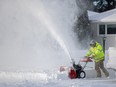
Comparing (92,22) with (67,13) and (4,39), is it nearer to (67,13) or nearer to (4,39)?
(67,13)

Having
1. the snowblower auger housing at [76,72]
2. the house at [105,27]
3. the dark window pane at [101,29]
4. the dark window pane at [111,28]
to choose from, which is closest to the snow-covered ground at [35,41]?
the snowblower auger housing at [76,72]

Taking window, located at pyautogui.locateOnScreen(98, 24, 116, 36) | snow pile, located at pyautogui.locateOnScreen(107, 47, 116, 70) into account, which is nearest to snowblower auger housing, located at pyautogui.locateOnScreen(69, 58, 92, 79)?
snow pile, located at pyautogui.locateOnScreen(107, 47, 116, 70)

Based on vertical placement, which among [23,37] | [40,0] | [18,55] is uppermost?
[40,0]

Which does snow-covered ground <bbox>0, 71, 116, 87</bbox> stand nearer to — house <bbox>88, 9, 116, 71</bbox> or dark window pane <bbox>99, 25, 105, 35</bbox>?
house <bbox>88, 9, 116, 71</bbox>

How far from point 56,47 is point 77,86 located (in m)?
15.4

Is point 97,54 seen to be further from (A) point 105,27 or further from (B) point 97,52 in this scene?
(A) point 105,27

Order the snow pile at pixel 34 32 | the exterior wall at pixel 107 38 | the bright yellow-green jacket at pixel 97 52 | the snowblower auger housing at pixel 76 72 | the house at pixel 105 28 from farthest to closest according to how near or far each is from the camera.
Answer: the exterior wall at pixel 107 38, the house at pixel 105 28, the snow pile at pixel 34 32, the bright yellow-green jacket at pixel 97 52, the snowblower auger housing at pixel 76 72

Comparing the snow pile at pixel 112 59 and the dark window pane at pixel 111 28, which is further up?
the dark window pane at pixel 111 28

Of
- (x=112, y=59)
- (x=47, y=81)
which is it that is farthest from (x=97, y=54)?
(x=47, y=81)

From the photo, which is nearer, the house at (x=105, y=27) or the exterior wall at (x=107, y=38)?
the house at (x=105, y=27)

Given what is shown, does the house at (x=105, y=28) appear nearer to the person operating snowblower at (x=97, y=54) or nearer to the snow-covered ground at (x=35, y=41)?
the snow-covered ground at (x=35, y=41)

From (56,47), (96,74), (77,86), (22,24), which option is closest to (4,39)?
(22,24)

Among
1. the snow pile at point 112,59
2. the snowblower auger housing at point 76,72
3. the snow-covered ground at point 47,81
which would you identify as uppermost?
the snow pile at point 112,59

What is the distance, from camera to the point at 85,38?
94.8 feet
